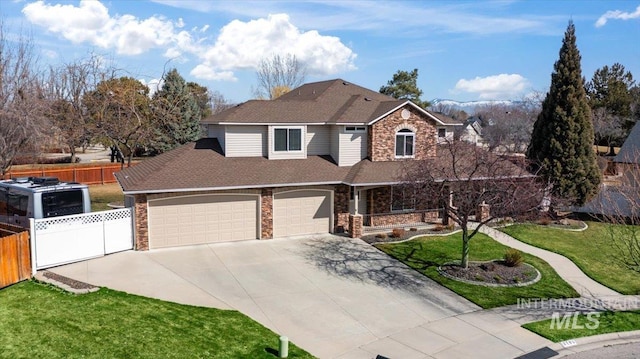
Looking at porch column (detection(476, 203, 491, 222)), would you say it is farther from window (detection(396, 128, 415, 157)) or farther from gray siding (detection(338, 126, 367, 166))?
gray siding (detection(338, 126, 367, 166))

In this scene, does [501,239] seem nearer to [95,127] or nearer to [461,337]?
[461,337]

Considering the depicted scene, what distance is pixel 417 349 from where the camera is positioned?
11688 mm

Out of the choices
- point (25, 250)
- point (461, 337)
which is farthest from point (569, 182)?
point (25, 250)

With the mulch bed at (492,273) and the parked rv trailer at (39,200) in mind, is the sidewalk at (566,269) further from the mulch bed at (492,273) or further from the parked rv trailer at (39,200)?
the parked rv trailer at (39,200)

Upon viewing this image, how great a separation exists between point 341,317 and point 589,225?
1864cm

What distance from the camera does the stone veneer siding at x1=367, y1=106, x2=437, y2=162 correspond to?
23039 millimetres

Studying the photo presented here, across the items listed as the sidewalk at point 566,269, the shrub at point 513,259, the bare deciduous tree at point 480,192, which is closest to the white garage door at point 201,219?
the bare deciduous tree at point 480,192

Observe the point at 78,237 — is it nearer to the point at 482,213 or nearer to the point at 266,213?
the point at 266,213

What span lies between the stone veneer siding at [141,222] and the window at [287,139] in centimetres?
670

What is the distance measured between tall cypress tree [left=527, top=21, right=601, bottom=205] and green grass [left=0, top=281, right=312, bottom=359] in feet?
67.8

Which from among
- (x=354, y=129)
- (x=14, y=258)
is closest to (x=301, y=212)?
(x=354, y=129)

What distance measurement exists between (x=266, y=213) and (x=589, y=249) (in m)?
14.5

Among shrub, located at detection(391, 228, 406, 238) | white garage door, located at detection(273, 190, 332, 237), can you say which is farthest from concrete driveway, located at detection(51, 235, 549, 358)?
shrub, located at detection(391, 228, 406, 238)

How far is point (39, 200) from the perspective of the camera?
17562mm
